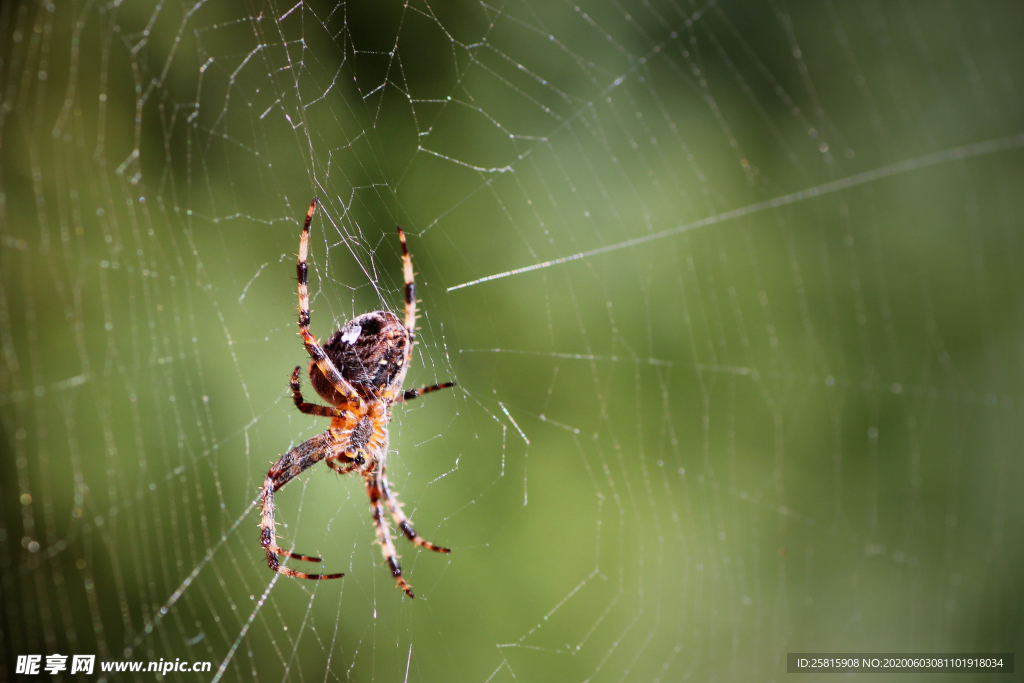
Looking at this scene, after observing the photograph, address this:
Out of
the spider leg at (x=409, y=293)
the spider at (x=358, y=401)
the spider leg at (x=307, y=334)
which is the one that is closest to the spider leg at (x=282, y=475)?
the spider at (x=358, y=401)

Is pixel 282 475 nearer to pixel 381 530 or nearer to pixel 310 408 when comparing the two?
pixel 310 408

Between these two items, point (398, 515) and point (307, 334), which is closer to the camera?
point (307, 334)

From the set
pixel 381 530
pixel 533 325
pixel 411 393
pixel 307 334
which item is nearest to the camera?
pixel 307 334

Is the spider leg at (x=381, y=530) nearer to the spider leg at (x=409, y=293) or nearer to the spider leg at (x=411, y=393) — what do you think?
the spider leg at (x=411, y=393)

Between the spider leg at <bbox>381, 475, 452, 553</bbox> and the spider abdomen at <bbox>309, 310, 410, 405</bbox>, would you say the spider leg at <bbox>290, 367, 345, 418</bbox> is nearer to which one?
the spider abdomen at <bbox>309, 310, 410, 405</bbox>

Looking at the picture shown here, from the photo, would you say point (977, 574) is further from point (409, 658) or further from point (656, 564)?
point (409, 658)

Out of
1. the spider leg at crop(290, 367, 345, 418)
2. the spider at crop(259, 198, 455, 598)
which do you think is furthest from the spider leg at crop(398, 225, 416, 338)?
the spider leg at crop(290, 367, 345, 418)

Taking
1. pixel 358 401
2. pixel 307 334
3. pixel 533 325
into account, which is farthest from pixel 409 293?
pixel 533 325
